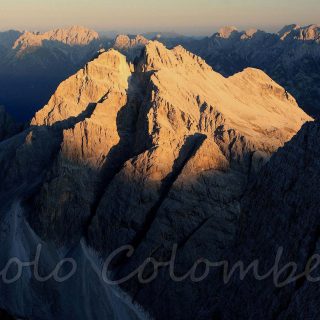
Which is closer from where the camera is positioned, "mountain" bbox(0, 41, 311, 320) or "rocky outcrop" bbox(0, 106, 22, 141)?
"mountain" bbox(0, 41, 311, 320)

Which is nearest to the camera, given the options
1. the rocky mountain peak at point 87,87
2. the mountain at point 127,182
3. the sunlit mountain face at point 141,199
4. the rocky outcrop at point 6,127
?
the sunlit mountain face at point 141,199

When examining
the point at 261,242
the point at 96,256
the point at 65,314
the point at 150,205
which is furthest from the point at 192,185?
the point at 261,242

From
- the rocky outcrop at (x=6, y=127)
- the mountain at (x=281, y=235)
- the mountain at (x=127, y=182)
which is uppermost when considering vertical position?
the mountain at (x=281, y=235)

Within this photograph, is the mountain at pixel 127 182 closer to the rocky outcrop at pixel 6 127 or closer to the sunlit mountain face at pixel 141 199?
the sunlit mountain face at pixel 141 199

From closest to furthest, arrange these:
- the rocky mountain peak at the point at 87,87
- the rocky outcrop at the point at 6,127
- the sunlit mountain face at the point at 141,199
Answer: the sunlit mountain face at the point at 141,199 < the rocky mountain peak at the point at 87,87 < the rocky outcrop at the point at 6,127

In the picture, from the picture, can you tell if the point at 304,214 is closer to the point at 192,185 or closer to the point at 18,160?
the point at 192,185

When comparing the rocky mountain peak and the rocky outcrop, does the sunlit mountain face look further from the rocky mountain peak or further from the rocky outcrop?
the rocky outcrop

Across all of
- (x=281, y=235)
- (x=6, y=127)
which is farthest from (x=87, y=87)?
(x=281, y=235)

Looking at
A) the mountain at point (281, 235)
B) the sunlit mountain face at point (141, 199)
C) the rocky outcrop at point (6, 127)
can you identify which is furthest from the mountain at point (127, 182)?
the rocky outcrop at point (6, 127)

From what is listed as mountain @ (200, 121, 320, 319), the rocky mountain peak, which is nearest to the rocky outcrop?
the rocky mountain peak

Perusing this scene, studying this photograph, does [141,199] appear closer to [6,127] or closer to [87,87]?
[87,87]
